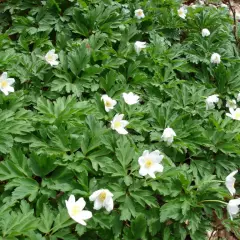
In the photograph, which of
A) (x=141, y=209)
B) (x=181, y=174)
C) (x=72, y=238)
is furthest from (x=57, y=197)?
(x=181, y=174)

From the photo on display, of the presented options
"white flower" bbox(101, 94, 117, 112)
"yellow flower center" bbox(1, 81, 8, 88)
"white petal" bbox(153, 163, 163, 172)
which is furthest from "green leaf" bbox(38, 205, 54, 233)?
"yellow flower center" bbox(1, 81, 8, 88)

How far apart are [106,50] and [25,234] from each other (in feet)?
7.24

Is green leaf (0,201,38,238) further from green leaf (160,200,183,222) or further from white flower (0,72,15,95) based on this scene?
white flower (0,72,15,95)

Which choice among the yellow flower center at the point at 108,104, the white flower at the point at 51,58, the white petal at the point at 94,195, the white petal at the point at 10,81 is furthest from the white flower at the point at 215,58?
the white petal at the point at 94,195

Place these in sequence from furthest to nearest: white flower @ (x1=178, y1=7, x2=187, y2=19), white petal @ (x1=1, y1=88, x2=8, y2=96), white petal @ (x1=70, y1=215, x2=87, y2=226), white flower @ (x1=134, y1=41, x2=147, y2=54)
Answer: white flower @ (x1=178, y1=7, x2=187, y2=19) < white flower @ (x1=134, y1=41, x2=147, y2=54) < white petal @ (x1=1, y1=88, x2=8, y2=96) < white petal @ (x1=70, y1=215, x2=87, y2=226)

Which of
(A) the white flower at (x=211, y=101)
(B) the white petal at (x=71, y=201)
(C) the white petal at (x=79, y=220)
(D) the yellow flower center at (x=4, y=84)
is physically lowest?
(A) the white flower at (x=211, y=101)

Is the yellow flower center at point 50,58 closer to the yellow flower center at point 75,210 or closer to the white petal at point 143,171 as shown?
the white petal at point 143,171

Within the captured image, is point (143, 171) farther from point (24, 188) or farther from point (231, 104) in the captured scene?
point (231, 104)

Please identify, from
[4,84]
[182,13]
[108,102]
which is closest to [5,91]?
[4,84]

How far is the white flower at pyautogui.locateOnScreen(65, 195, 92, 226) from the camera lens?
2.49m

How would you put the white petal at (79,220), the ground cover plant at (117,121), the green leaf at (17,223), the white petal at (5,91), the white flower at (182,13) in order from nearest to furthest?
the green leaf at (17,223), the white petal at (79,220), the ground cover plant at (117,121), the white petal at (5,91), the white flower at (182,13)

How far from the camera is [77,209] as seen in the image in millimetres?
2527

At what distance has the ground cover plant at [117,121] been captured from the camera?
2672 millimetres

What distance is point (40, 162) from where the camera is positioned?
2768 millimetres
